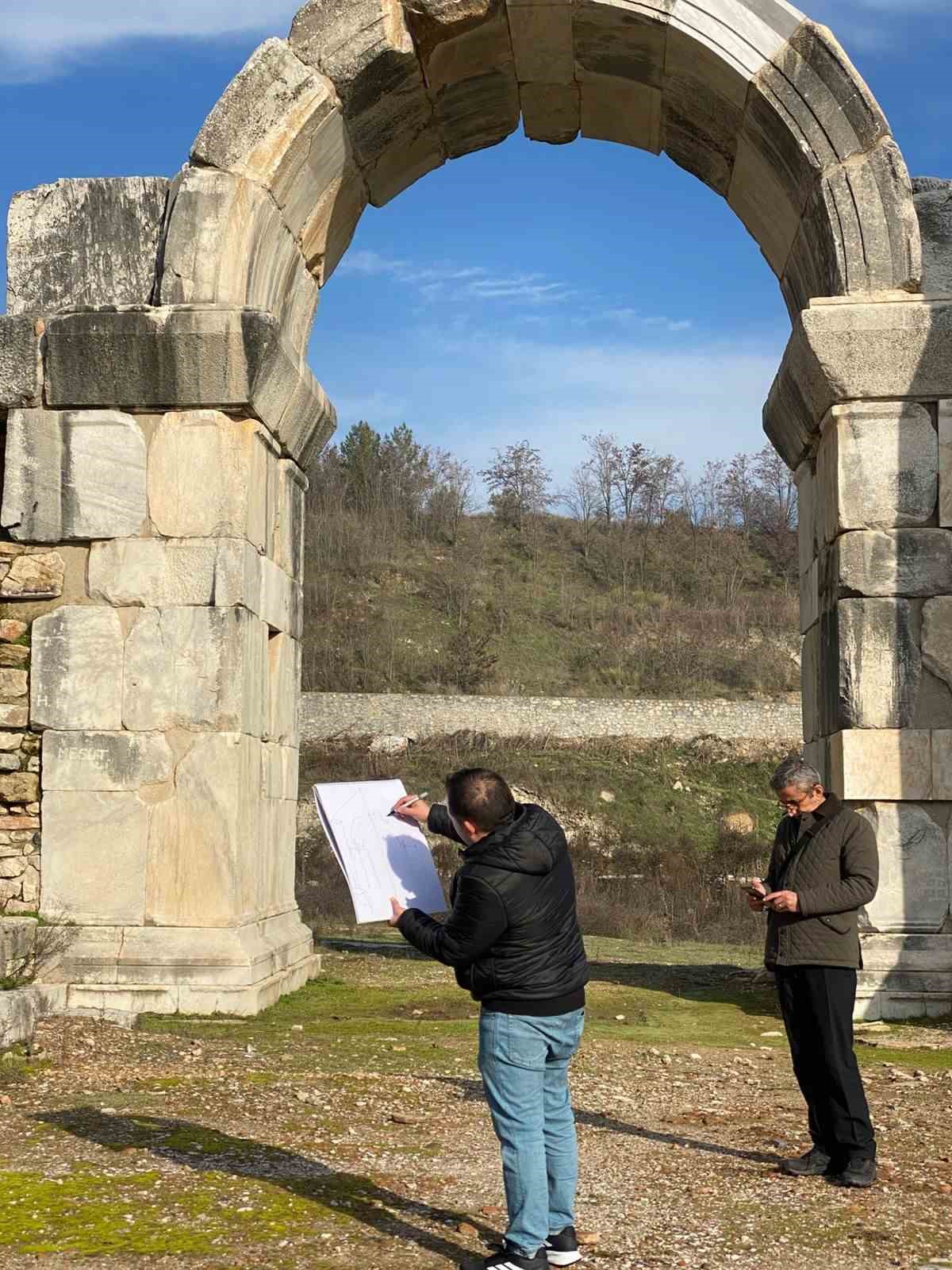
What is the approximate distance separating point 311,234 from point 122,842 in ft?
13.7

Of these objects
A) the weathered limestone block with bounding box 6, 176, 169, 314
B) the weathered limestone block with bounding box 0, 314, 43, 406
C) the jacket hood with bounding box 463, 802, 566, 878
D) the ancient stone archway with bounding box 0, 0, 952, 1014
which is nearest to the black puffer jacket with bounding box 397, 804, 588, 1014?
the jacket hood with bounding box 463, 802, 566, 878

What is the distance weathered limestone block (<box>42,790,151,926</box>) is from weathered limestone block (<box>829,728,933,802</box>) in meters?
3.99

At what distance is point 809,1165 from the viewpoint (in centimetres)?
490

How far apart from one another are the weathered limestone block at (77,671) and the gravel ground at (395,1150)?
1730mm

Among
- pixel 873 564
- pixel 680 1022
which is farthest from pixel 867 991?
pixel 873 564

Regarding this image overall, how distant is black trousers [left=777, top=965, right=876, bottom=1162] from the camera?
15.6ft

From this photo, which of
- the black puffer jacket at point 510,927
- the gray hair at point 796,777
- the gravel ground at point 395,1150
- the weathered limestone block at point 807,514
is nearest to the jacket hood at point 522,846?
the black puffer jacket at point 510,927

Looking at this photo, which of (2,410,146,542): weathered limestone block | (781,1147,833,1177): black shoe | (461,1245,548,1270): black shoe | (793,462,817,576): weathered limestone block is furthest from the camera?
(793,462,817,576): weathered limestone block

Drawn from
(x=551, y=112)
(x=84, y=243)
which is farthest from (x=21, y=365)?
(x=551, y=112)

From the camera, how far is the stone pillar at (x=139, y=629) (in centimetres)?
794

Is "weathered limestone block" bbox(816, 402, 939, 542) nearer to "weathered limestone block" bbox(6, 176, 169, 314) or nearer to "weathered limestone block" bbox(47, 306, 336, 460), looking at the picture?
"weathered limestone block" bbox(47, 306, 336, 460)

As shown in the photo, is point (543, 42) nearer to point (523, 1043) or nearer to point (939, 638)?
point (939, 638)

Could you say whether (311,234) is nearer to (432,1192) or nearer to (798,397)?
(798,397)

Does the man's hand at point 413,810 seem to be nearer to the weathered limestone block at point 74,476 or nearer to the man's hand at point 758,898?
the man's hand at point 758,898
